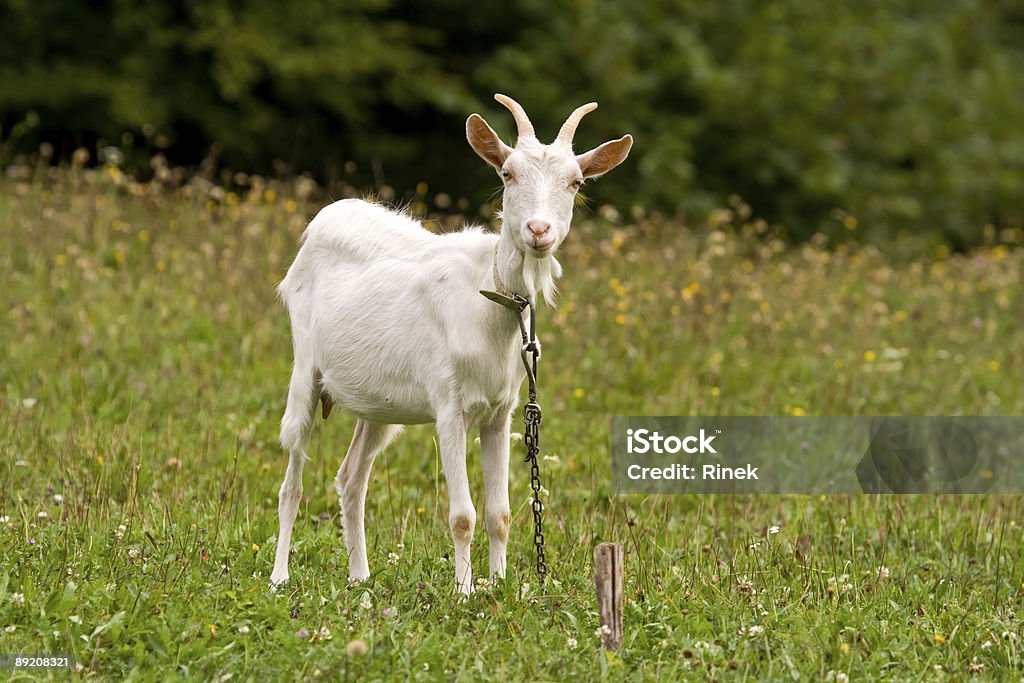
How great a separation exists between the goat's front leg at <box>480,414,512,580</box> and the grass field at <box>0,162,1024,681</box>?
0.47 ft

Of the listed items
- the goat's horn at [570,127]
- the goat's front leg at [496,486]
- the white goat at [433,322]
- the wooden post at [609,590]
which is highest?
the goat's horn at [570,127]

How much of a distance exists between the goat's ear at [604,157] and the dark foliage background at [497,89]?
28.6ft

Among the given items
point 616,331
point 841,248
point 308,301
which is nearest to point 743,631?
point 308,301

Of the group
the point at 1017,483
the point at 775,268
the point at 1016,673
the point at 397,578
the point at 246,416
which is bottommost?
the point at 1016,673

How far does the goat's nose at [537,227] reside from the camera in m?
4.40

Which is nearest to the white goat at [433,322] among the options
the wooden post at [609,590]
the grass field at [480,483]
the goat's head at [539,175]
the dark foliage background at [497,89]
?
the goat's head at [539,175]

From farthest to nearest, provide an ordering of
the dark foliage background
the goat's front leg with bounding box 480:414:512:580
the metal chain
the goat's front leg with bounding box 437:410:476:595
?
1. the dark foliage background
2. the goat's front leg with bounding box 480:414:512:580
3. the goat's front leg with bounding box 437:410:476:595
4. the metal chain

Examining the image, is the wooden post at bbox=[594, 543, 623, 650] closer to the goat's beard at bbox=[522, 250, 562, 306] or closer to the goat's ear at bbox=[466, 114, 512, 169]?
the goat's beard at bbox=[522, 250, 562, 306]

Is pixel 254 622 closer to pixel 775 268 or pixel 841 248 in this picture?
pixel 775 268

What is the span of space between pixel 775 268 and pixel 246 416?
18.6 feet

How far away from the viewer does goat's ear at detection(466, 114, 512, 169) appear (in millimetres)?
4695

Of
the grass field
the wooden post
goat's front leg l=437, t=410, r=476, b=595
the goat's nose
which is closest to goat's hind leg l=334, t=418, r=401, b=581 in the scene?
the grass field

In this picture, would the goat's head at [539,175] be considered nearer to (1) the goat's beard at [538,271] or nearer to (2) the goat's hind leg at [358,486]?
(1) the goat's beard at [538,271]

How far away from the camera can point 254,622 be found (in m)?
4.61
